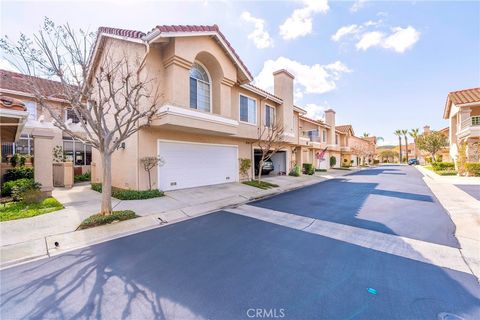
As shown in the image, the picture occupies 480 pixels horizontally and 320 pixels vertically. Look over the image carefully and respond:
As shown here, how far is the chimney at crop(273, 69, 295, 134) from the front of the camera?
18.3 meters

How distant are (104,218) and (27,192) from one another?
4565 millimetres

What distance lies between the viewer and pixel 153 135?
10641mm

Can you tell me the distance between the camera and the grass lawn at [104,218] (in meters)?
6.15

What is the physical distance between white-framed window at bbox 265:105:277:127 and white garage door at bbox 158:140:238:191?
4.27 metres

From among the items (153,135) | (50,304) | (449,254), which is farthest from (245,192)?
(50,304)

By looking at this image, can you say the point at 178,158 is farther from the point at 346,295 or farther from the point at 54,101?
the point at 54,101

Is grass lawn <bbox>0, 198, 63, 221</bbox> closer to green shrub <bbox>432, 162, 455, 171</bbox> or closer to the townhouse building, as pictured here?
the townhouse building

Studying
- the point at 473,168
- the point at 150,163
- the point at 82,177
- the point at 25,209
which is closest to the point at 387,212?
the point at 150,163

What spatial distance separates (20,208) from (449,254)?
13.2 metres

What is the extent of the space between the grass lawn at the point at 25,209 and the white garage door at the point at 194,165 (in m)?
4.22

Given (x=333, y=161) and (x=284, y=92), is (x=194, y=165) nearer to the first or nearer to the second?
(x=284, y=92)

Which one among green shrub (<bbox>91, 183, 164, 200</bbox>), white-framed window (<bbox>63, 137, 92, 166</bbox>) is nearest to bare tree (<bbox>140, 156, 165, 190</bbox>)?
green shrub (<bbox>91, 183, 164, 200</bbox>)

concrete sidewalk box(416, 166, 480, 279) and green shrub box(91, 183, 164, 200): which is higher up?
green shrub box(91, 183, 164, 200)

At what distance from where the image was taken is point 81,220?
656 centimetres
